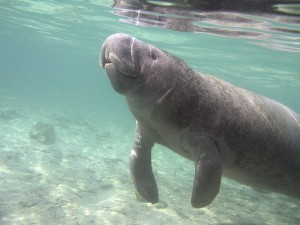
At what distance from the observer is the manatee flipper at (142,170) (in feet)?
17.3

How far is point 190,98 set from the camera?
4.08 metres

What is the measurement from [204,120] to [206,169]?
650 mm

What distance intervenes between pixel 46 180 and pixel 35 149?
16.9 feet

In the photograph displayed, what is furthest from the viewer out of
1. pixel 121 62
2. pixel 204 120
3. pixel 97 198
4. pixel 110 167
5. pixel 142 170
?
pixel 110 167

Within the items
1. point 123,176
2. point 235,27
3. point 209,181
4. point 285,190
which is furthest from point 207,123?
point 235,27

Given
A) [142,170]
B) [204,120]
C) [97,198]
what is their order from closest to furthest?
[204,120]
[142,170]
[97,198]

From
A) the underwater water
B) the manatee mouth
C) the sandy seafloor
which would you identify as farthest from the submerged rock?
the manatee mouth

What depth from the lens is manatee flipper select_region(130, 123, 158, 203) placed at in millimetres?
5273

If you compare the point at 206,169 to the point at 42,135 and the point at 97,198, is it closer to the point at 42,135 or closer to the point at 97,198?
the point at 97,198

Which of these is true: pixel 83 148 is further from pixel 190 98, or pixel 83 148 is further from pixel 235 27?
pixel 190 98

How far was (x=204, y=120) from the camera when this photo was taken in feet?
13.4

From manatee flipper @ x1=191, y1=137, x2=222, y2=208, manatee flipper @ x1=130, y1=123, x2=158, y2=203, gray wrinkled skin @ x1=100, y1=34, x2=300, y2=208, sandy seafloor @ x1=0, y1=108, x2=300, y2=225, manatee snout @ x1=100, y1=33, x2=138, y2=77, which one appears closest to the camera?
manatee snout @ x1=100, y1=33, x2=138, y2=77

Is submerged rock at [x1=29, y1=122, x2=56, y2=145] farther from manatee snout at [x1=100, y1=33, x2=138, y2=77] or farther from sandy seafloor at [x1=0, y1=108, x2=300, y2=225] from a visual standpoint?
manatee snout at [x1=100, y1=33, x2=138, y2=77]

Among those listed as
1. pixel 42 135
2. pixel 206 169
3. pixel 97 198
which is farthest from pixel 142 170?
pixel 42 135
